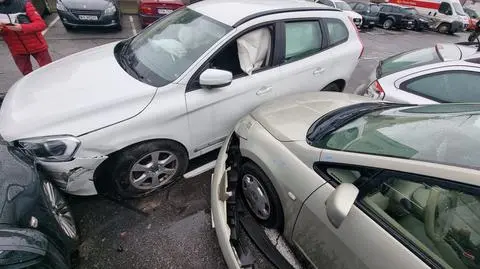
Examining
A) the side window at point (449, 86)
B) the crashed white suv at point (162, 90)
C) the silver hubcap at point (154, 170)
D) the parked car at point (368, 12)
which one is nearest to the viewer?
the crashed white suv at point (162, 90)

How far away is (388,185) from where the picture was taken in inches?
60.4

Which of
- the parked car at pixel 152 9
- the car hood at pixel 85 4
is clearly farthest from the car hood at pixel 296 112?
the car hood at pixel 85 4

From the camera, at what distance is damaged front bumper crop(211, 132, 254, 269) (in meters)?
1.89

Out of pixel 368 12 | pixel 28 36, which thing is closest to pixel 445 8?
pixel 368 12

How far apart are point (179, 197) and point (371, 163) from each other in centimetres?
193

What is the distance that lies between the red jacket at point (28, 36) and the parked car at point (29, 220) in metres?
2.45

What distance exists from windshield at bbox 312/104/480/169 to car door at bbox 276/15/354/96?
117 centimetres

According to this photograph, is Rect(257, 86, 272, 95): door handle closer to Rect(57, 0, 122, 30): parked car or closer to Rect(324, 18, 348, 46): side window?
Rect(324, 18, 348, 46): side window

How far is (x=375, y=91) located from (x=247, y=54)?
177cm

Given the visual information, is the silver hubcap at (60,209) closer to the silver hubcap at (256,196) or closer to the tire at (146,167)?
the tire at (146,167)

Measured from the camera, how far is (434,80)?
10.5ft

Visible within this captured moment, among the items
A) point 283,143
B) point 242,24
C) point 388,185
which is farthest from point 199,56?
point 388,185

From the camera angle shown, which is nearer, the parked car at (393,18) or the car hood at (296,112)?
the car hood at (296,112)

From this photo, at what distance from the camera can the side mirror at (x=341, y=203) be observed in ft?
4.50
